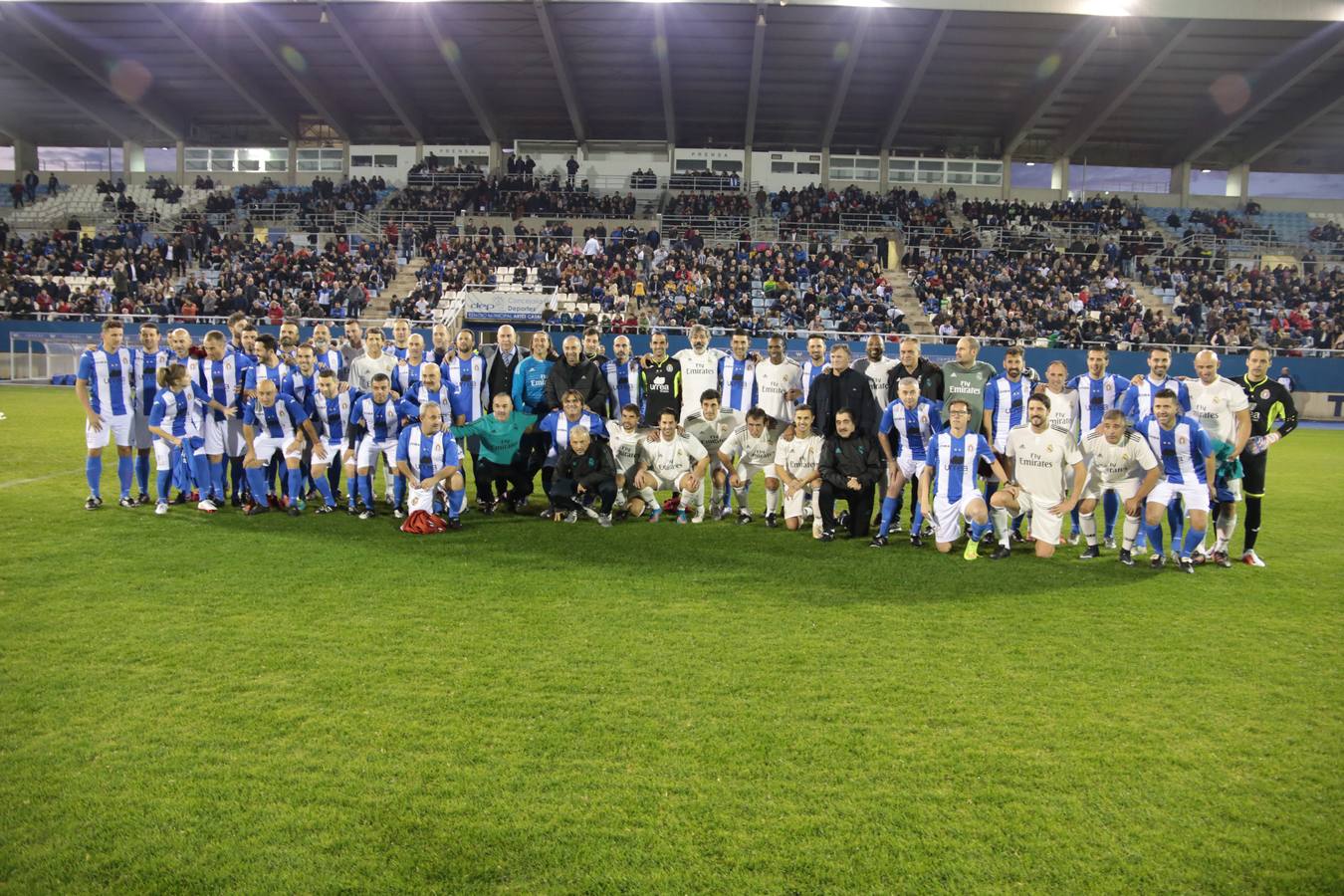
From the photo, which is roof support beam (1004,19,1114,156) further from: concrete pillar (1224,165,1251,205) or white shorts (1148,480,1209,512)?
white shorts (1148,480,1209,512)

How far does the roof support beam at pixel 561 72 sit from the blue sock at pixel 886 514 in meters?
24.1

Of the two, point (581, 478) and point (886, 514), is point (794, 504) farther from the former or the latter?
point (581, 478)

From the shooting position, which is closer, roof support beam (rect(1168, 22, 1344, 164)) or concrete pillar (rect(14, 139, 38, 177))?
roof support beam (rect(1168, 22, 1344, 164))

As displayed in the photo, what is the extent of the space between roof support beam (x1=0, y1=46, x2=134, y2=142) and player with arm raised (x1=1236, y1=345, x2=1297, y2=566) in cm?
3876

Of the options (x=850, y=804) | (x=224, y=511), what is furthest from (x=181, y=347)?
(x=850, y=804)

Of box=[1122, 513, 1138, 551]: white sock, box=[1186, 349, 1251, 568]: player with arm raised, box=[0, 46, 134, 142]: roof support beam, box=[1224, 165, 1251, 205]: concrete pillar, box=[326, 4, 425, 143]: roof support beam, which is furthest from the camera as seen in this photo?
box=[1224, 165, 1251, 205]: concrete pillar

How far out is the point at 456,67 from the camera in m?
31.1

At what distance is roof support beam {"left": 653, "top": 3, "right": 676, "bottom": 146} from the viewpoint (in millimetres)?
28547

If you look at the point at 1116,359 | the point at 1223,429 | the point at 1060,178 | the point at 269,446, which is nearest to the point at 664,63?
the point at 1116,359

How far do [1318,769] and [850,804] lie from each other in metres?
2.20

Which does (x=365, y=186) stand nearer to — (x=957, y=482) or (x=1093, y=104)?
(x=1093, y=104)

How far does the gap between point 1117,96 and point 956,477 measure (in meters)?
29.4

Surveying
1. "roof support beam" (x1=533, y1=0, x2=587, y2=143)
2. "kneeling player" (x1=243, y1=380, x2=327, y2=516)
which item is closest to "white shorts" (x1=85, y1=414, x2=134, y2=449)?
"kneeling player" (x1=243, y1=380, x2=327, y2=516)

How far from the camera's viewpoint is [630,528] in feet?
29.3
